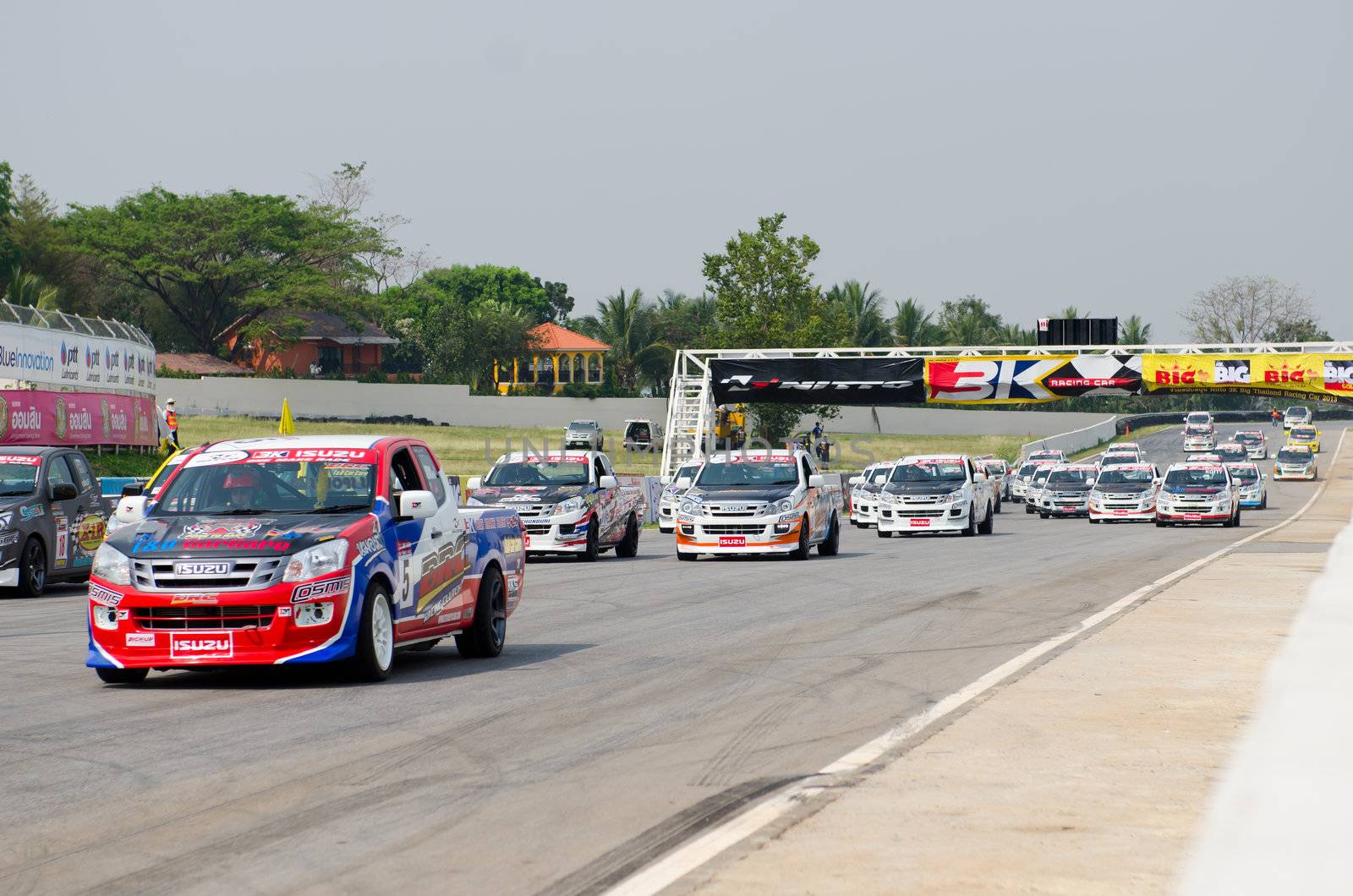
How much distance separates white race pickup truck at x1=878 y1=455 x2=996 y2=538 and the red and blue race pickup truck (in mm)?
23111

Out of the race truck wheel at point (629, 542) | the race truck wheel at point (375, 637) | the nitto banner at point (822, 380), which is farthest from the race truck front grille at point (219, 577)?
the nitto banner at point (822, 380)

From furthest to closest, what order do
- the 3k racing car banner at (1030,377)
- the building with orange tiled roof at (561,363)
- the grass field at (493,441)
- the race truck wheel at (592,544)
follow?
1. the building with orange tiled roof at (561,363)
2. the grass field at (493,441)
3. the 3k racing car banner at (1030,377)
4. the race truck wheel at (592,544)

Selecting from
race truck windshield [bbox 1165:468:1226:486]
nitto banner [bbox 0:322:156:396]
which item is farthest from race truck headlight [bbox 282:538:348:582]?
race truck windshield [bbox 1165:468:1226:486]

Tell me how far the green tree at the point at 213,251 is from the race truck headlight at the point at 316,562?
76.4 metres

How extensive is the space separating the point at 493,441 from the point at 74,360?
39.3 m

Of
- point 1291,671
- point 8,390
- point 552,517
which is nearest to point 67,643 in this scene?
point 1291,671

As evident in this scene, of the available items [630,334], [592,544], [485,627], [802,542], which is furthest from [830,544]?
[630,334]

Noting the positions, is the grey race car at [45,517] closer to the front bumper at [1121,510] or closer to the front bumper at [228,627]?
the front bumper at [228,627]

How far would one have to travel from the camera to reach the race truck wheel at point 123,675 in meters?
11.6

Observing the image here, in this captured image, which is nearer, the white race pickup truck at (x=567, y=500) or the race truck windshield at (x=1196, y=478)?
the white race pickup truck at (x=567, y=500)

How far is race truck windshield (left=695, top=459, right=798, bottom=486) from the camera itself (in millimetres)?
26516

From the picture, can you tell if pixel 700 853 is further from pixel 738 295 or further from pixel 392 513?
pixel 738 295

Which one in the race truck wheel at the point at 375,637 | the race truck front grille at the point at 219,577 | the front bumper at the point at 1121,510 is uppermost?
the race truck front grille at the point at 219,577

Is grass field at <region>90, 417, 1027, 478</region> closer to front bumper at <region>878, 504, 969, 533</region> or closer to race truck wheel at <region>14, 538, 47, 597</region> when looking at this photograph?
front bumper at <region>878, 504, 969, 533</region>
